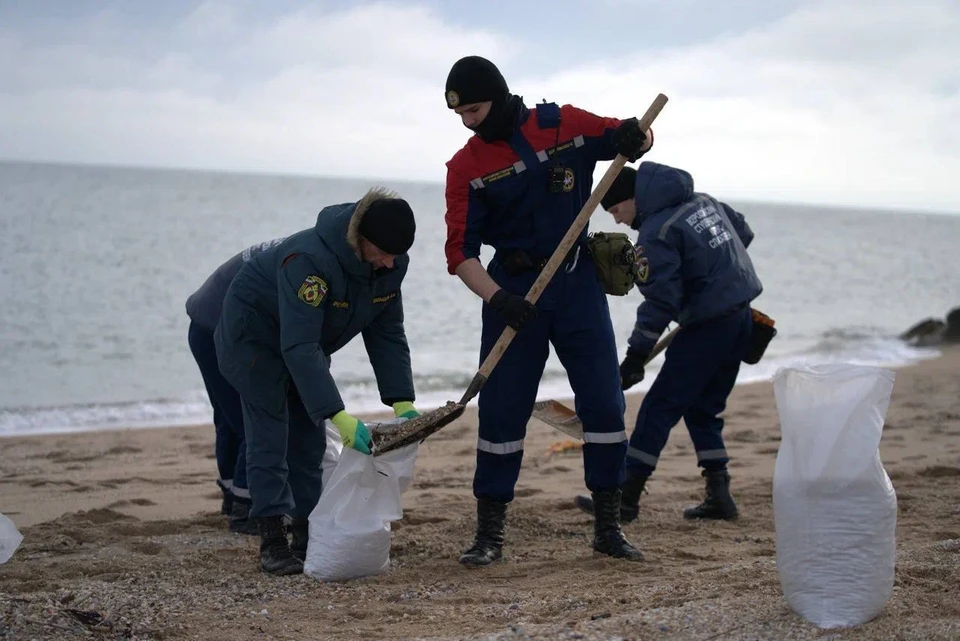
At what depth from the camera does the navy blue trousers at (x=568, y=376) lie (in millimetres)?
4336

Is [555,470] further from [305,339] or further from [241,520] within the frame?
[305,339]

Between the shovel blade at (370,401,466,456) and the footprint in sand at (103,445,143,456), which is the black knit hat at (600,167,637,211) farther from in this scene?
the footprint in sand at (103,445,143,456)

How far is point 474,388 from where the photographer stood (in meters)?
4.24

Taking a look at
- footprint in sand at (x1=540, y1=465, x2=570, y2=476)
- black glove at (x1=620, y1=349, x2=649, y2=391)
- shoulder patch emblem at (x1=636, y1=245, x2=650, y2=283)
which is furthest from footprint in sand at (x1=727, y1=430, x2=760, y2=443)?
shoulder patch emblem at (x1=636, y1=245, x2=650, y2=283)

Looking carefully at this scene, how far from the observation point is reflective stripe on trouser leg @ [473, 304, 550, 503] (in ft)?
14.4

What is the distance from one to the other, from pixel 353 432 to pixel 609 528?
1259 millimetres

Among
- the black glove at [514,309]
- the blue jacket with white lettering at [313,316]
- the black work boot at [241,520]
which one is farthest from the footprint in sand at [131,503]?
the black glove at [514,309]

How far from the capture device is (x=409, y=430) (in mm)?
4117

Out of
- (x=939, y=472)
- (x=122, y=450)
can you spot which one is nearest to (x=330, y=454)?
(x=122, y=450)

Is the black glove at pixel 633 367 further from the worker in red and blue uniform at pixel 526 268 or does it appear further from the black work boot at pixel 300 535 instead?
the black work boot at pixel 300 535

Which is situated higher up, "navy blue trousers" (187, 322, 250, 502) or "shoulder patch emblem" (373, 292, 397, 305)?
"shoulder patch emblem" (373, 292, 397, 305)

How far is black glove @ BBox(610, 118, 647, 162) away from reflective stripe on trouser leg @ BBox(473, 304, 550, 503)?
0.76 metres

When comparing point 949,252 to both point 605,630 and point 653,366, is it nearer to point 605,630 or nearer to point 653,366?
point 653,366

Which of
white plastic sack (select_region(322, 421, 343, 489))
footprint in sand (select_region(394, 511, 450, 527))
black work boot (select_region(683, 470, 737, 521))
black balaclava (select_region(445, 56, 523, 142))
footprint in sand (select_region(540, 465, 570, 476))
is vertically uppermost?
black balaclava (select_region(445, 56, 523, 142))
